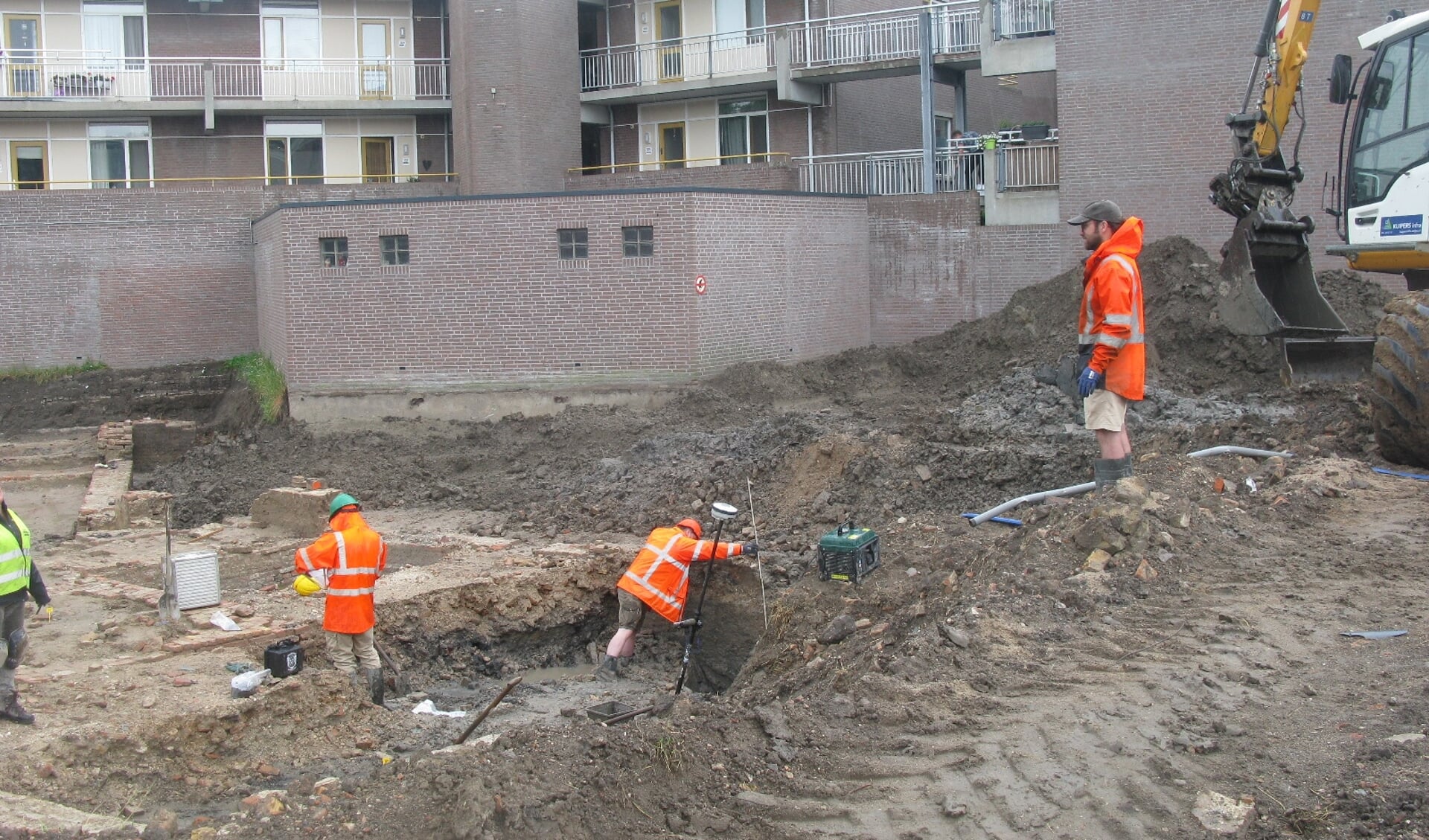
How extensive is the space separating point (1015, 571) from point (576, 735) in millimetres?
3031

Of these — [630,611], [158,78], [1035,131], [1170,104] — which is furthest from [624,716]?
[158,78]

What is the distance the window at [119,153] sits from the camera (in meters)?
27.9

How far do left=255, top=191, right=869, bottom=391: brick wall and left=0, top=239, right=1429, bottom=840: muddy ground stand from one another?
3.39 metres

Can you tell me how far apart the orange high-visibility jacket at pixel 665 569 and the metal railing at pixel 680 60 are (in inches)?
680

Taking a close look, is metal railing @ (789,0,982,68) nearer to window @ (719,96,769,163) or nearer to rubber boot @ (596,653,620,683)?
window @ (719,96,769,163)

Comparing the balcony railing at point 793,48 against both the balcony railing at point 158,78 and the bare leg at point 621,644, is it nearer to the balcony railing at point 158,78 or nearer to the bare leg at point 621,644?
the balcony railing at point 158,78

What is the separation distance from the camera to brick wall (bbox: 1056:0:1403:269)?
1948 cm

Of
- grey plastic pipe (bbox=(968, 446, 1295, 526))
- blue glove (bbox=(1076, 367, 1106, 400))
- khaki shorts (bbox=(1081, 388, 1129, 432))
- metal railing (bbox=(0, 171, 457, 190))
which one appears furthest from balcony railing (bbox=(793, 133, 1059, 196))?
blue glove (bbox=(1076, 367, 1106, 400))

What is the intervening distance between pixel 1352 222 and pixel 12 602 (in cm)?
1153

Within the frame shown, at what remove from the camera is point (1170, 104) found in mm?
20453

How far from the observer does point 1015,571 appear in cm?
802

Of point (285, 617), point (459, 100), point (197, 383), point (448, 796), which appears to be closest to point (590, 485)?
point (285, 617)

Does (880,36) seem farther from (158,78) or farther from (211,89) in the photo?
(158,78)

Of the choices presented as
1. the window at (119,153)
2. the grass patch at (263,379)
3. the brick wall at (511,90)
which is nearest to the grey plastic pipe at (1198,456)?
the grass patch at (263,379)
